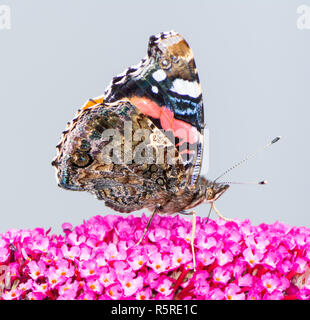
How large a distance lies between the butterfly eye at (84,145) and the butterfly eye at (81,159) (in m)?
0.03

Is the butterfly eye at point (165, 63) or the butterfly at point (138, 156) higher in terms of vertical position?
the butterfly eye at point (165, 63)

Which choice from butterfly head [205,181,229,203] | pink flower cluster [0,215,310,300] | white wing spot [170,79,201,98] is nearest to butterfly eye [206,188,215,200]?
butterfly head [205,181,229,203]

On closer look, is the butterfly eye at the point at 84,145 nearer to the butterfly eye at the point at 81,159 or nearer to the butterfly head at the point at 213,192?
the butterfly eye at the point at 81,159

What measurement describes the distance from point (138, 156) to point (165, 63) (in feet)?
2.40

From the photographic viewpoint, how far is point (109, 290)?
2637 mm

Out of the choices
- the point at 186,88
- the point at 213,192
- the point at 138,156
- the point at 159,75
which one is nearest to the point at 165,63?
the point at 159,75

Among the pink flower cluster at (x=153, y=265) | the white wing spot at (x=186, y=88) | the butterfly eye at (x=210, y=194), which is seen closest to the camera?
the pink flower cluster at (x=153, y=265)

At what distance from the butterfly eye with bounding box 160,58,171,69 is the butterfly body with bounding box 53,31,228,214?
0.13 m

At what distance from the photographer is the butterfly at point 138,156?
10.9 feet

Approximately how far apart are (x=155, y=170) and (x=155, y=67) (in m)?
0.77

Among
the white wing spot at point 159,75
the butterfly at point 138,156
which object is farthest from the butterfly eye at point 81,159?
the white wing spot at point 159,75

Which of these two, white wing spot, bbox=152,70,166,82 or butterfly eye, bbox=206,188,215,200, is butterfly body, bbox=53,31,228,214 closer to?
butterfly eye, bbox=206,188,215,200
